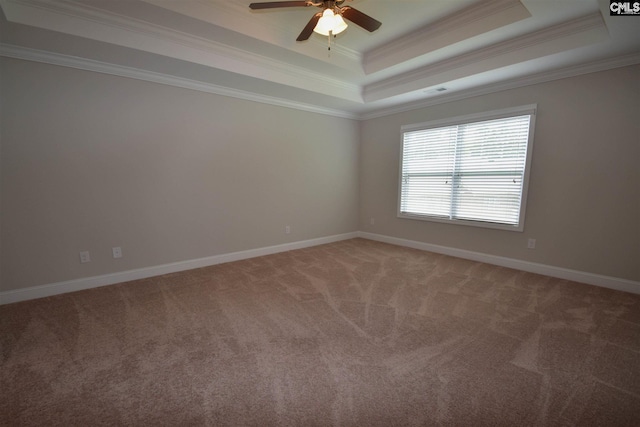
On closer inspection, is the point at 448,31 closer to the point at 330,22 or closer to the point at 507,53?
the point at 507,53

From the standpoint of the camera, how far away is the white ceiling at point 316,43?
93.3 inches

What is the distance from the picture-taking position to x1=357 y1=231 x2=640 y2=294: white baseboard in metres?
2.97

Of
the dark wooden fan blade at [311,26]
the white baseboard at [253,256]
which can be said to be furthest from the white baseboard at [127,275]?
the dark wooden fan blade at [311,26]

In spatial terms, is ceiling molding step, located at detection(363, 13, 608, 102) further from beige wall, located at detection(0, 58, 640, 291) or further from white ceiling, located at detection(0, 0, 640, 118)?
beige wall, located at detection(0, 58, 640, 291)

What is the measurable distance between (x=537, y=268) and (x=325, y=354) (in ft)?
10.7

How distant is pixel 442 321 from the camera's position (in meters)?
2.39

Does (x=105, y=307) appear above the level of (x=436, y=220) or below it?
below

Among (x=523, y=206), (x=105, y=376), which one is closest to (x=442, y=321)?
(x=523, y=206)

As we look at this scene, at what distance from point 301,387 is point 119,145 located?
3.32 m

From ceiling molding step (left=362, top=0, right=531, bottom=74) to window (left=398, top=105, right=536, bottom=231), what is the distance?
1316 mm

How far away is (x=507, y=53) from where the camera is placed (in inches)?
118

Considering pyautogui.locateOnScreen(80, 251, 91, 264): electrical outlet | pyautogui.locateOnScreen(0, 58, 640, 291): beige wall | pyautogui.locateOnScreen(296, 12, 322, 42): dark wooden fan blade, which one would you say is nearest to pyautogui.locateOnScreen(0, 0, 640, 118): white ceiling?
pyautogui.locateOnScreen(0, 58, 640, 291): beige wall

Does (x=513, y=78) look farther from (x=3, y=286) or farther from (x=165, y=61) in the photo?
(x=3, y=286)

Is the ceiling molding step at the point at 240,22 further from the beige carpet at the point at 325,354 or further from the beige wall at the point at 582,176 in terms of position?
the beige carpet at the point at 325,354
